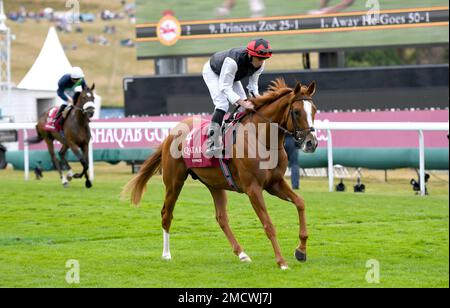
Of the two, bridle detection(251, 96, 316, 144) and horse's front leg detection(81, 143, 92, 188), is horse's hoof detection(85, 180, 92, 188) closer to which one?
horse's front leg detection(81, 143, 92, 188)

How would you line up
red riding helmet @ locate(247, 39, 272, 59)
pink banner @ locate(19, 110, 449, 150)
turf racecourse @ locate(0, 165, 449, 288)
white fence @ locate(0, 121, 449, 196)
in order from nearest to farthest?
turf racecourse @ locate(0, 165, 449, 288), red riding helmet @ locate(247, 39, 272, 59), white fence @ locate(0, 121, 449, 196), pink banner @ locate(19, 110, 449, 150)

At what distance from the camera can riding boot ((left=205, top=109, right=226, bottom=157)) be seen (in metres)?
8.75

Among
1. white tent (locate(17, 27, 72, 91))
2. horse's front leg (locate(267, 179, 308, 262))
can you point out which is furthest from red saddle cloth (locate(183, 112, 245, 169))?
white tent (locate(17, 27, 72, 91))

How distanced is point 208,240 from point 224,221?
115 centimetres

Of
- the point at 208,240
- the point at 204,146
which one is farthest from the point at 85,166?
the point at 204,146

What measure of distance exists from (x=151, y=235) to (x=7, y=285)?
313cm

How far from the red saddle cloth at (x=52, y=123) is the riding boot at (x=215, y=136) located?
7804 millimetres

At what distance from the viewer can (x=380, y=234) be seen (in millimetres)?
10375

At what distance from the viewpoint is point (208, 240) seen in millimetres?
10125

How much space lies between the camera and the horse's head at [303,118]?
8.20 m

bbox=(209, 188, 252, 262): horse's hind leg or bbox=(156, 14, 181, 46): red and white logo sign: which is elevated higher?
bbox=(156, 14, 181, 46): red and white logo sign

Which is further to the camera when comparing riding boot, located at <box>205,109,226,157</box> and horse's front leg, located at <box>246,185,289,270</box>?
riding boot, located at <box>205,109,226,157</box>
